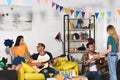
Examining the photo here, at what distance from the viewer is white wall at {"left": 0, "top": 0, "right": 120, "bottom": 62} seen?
286 inches

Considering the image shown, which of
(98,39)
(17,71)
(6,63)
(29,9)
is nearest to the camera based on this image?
(17,71)

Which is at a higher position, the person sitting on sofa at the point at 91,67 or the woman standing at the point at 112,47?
the woman standing at the point at 112,47

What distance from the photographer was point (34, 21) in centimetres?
732

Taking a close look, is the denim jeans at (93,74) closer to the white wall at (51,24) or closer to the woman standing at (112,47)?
the woman standing at (112,47)

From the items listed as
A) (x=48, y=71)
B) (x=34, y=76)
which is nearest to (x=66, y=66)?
(x=48, y=71)

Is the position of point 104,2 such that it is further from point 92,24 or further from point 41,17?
point 41,17

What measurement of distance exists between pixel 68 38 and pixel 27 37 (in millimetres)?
1112

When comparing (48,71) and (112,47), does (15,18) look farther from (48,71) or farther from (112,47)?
(112,47)

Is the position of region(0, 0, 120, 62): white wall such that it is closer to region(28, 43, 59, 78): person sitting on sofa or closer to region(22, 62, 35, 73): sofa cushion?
region(28, 43, 59, 78): person sitting on sofa

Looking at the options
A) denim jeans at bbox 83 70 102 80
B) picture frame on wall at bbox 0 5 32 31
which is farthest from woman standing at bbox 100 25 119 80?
picture frame on wall at bbox 0 5 32 31

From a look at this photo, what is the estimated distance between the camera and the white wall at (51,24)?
7254 millimetres

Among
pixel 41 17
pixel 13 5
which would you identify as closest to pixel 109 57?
pixel 41 17

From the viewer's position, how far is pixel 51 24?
7480mm

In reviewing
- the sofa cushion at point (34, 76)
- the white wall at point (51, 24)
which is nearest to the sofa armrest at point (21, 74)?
the sofa cushion at point (34, 76)
